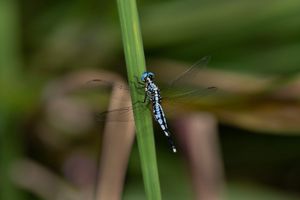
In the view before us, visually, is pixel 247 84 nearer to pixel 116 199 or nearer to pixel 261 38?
pixel 261 38

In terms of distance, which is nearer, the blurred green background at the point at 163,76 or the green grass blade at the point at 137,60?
the green grass blade at the point at 137,60

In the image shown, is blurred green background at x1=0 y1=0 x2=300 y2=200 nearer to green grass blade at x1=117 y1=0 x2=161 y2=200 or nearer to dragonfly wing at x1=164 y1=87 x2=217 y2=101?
dragonfly wing at x1=164 y1=87 x2=217 y2=101

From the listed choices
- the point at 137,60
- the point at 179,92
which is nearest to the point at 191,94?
the point at 179,92

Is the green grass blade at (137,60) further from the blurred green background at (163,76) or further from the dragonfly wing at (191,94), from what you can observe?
the blurred green background at (163,76)

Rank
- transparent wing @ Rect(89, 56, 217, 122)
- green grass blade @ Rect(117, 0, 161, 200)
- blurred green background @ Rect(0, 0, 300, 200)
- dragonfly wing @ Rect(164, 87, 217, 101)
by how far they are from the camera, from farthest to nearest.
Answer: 1. blurred green background @ Rect(0, 0, 300, 200)
2. dragonfly wing @ Rect(164, 87, 217, 101)
3. transparent wing @ Rect(89, 56, 217, 122)
4. green grass blade @ Rect(117, 0, 161, 200)

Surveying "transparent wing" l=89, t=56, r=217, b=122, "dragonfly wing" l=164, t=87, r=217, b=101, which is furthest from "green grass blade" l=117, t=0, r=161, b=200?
"dragonfly wing" l=164, t=87, r=217, b=101

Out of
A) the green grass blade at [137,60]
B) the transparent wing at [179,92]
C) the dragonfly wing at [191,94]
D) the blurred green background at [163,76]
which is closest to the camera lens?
the green grass blade at [137,60]

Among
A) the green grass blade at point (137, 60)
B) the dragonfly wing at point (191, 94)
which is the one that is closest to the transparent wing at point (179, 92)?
the dragonfly wing at point (191, 94)

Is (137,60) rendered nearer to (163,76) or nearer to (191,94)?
(191,94)

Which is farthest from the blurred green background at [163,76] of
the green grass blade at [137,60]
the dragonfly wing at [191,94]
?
the green grass blade at [137,60]

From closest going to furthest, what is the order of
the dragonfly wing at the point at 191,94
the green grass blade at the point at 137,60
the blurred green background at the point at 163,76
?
the green grass blade at the point at 137,60 → the dragonfly wing at the point at 191,94 → the blurred green background at the point at 163,76
